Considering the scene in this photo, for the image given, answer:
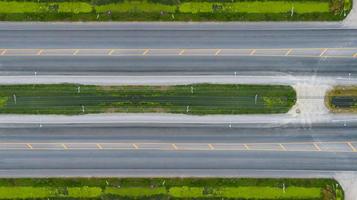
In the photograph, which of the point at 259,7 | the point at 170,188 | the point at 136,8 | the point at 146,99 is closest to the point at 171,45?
the point at 136,8

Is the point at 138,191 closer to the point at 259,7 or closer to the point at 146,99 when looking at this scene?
the point at 146,99

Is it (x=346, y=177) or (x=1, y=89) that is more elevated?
(x=1, y=89)

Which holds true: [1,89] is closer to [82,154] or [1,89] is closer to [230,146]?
[82,154]

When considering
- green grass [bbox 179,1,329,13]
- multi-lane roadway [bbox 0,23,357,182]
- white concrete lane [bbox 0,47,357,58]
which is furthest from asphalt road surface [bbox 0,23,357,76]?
green grass [bbox 179,1,329,13]

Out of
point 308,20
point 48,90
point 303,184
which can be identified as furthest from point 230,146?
point 48,90

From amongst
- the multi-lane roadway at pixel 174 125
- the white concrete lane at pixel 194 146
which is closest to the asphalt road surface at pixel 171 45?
the multi-lane roadway at pixel 174 125

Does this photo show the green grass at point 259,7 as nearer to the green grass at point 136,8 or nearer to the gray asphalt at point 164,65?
the green grass at point 136,8
